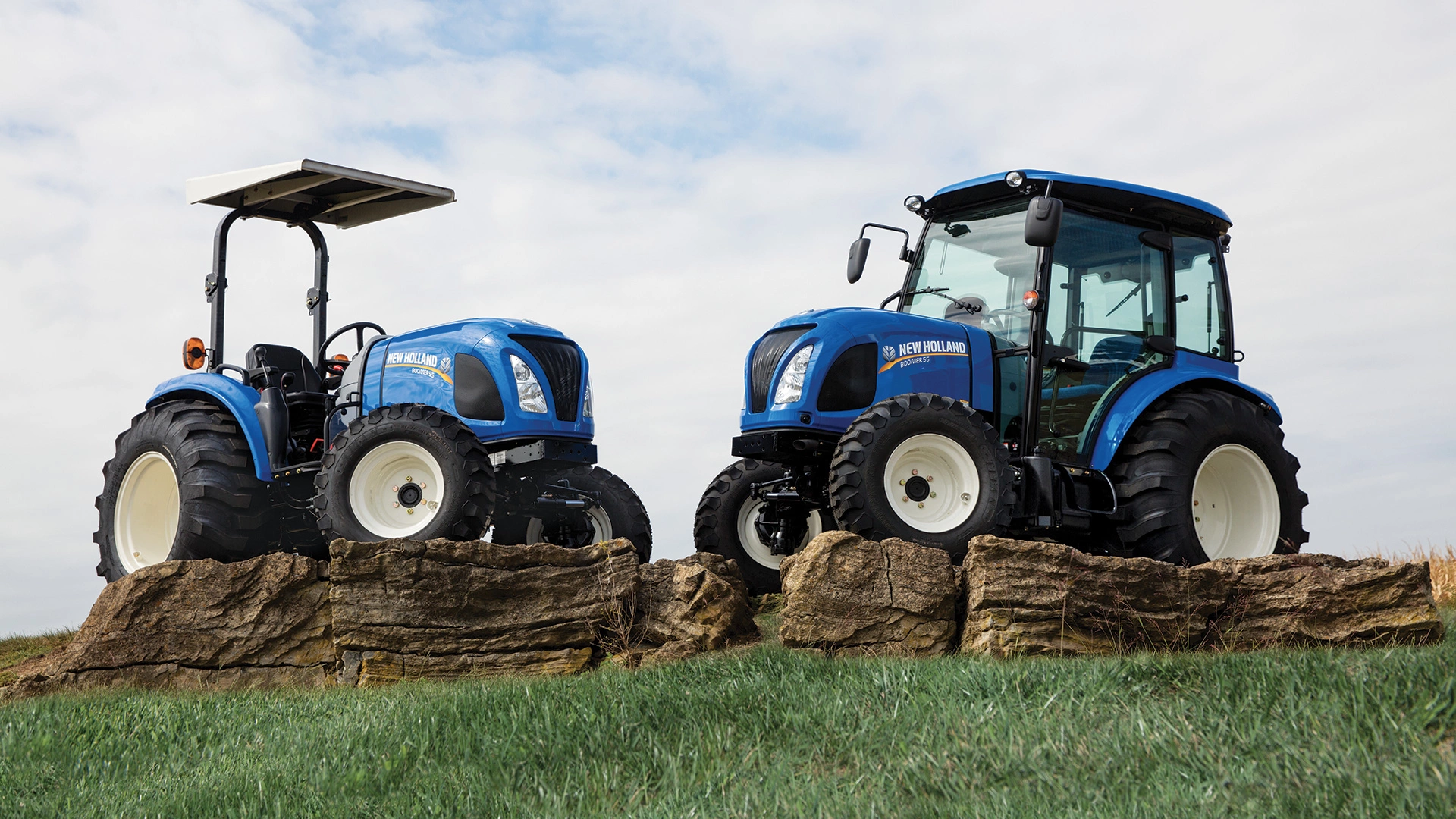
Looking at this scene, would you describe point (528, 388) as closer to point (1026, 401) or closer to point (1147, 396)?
point (1026, 401)

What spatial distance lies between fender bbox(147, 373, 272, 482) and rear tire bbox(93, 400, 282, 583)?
97 mm

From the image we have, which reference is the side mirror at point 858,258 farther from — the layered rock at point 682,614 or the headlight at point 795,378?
the layered rock at point 682,614

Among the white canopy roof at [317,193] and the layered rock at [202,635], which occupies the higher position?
the white canopy roof at [317,193]

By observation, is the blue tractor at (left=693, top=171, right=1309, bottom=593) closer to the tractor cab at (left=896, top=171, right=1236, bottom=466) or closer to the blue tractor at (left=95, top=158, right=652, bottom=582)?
the tractor cab at (left=896, top=171, right=1236, bottom=466)

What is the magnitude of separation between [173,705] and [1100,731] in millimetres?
4565

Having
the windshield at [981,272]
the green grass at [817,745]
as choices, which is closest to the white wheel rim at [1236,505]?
the windshield at [981,272]

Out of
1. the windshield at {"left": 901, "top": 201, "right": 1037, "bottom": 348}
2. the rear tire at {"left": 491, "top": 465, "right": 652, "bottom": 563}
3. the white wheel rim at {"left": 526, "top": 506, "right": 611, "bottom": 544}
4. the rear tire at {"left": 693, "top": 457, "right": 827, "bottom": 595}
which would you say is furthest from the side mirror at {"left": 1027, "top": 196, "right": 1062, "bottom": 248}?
the white wheel rim at {"left": 526, "top": 506, "right": 611, "bottom": 544}

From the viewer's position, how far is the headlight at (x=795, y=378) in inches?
282

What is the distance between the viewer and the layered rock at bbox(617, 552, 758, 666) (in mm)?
6219

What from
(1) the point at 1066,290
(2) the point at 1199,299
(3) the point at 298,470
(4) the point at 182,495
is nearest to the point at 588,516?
(3) the point at 298,470

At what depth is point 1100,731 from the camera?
4.16 meters

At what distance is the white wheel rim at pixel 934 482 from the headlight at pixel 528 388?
241 centimetres

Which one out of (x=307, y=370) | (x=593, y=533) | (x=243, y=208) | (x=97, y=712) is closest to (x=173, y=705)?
(x=97, y=712)

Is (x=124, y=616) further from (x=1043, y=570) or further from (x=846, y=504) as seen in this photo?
(x=1043, y=570)
